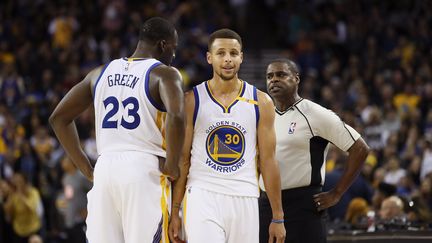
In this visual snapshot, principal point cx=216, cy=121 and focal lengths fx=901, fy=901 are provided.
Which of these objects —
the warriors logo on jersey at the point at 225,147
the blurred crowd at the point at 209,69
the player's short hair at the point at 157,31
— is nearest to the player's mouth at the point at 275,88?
the warriors logo on jersey at the point at 225,147

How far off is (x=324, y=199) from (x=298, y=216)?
0.91ft

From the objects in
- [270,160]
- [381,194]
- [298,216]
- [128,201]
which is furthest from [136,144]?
[381,194]

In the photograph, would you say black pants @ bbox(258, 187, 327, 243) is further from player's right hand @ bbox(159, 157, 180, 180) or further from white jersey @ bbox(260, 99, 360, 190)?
player's right hand @ bbox(159, 157, 180, 180)

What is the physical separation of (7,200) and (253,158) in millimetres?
9536

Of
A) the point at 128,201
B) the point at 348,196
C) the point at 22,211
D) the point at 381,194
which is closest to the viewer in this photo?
the point at 128,201

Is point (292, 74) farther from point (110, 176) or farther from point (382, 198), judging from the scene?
point (382, 198)

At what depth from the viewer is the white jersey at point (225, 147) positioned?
6.84 meters

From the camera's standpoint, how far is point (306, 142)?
7.94 metres

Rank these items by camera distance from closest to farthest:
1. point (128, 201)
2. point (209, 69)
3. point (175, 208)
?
point (128, 201)
point (175, 208)
point (209, 69)

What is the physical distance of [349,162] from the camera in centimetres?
805

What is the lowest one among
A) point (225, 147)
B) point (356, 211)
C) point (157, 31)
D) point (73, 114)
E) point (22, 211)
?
point (22, 211)

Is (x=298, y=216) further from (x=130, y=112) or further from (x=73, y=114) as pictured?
(x=73, y=114)

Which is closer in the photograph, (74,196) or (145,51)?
(145,51)

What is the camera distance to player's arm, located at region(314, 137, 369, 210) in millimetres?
7949
